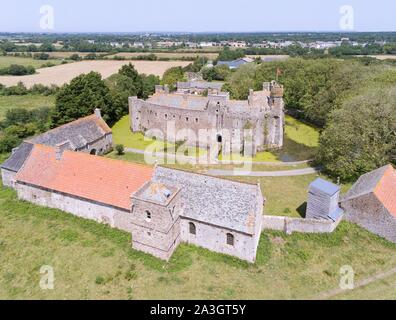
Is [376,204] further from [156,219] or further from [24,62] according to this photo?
[24,62]

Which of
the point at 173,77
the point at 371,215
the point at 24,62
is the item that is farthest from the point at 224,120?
the point at 24,62

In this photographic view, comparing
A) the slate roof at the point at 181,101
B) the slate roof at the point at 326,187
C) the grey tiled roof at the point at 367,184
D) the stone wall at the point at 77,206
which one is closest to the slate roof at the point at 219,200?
the stone wall at the point at 77,206

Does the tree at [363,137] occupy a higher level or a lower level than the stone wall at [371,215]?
higher

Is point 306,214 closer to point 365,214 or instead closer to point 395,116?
point 365,214

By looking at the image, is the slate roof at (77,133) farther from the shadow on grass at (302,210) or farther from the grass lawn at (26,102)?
the grass lawn at (26,102)

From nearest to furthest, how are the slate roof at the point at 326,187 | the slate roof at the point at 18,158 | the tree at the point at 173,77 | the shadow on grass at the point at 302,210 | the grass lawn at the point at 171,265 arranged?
1. the grass lawn at the point at 171,265
2. the slate roof at the point at 326,187
3. the shadow on grass at the point at 302,210
4. the slate roof at the point at 18,158
5. the tree at the point at 173,77
